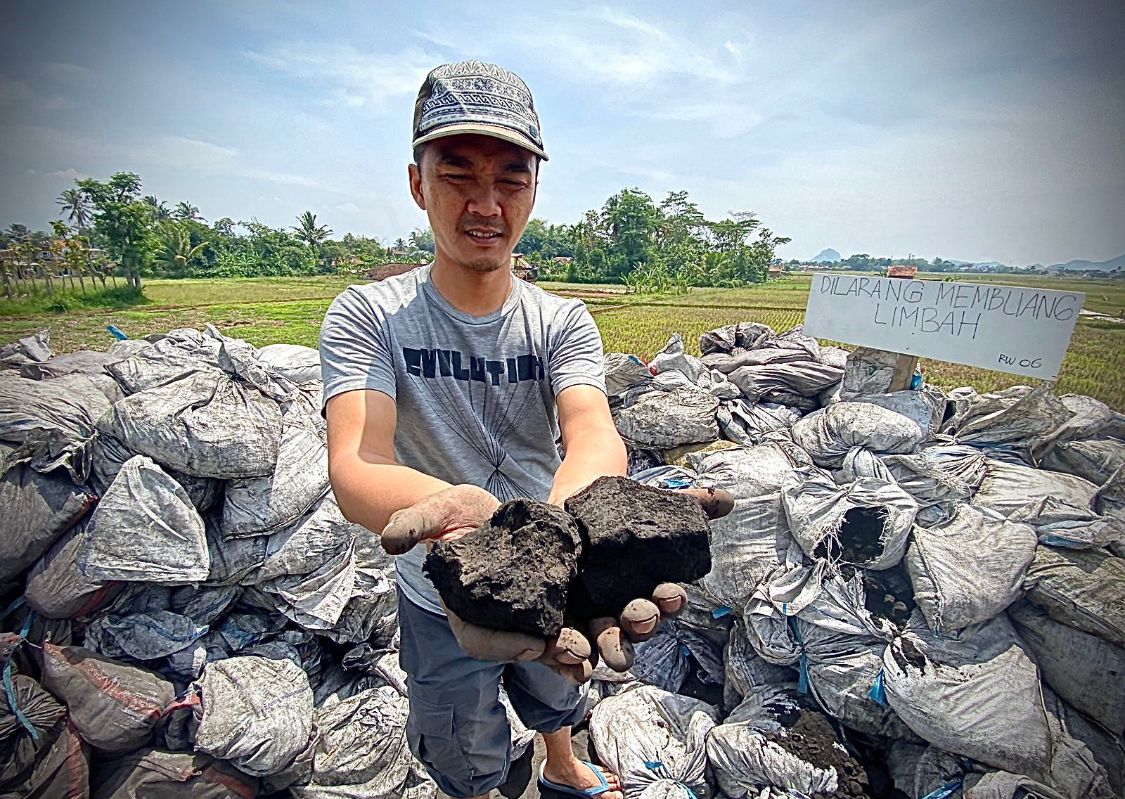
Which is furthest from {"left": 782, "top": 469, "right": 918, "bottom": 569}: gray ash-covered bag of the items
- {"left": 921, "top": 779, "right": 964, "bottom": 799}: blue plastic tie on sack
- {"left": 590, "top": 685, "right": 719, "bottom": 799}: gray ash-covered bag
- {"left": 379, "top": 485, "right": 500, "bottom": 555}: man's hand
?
{"left": 379, "top": 485, "right": 500, "bottom": 555}: man's hand

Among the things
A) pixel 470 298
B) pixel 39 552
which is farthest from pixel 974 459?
pixel 39 552

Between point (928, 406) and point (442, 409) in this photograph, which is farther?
point (928, 406)

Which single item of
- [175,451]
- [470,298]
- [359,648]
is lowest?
[359,648]

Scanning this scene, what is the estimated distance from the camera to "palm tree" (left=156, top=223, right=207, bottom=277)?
41.8 ft

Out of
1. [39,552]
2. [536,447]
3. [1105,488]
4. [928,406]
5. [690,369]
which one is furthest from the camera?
[690,369]

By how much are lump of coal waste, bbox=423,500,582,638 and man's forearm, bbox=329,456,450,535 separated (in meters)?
0.13

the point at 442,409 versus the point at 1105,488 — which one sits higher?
the point at 442,409

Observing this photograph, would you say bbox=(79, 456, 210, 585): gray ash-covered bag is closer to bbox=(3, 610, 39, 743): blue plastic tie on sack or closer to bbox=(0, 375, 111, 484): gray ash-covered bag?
bbox=(0, 375, 111, 484): gray ash-covered bag

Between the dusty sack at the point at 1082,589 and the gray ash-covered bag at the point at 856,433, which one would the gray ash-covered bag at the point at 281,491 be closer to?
the gray ash-covered bag at the point at 856,433

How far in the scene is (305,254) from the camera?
28.3 metres

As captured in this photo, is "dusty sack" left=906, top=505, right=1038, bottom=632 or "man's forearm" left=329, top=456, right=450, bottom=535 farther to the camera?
"dusty sack" left=906, top=505, right=1038, bottom=632

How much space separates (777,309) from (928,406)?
7.96 metres

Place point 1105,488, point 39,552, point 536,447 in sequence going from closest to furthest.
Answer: point 536,447 → point 39,552 → point 1105,488

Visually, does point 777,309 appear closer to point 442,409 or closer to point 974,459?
point 974,459
